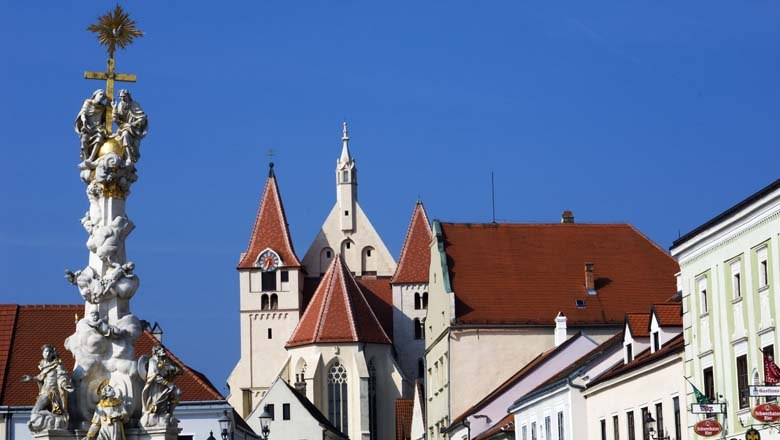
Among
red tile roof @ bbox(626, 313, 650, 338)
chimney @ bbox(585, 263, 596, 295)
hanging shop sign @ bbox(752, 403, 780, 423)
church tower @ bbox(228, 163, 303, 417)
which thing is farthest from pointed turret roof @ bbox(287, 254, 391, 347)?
hanging shop sign @ bbox(752, 403, 780, 423)

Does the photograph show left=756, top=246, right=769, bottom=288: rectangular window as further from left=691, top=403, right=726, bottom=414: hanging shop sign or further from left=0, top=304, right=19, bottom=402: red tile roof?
left=0, top=304, right=19, bottom=402: red tile roof

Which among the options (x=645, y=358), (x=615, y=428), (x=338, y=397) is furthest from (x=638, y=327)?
(x=338, y=397)

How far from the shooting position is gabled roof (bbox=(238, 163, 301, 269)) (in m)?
130

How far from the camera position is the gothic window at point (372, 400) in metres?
119

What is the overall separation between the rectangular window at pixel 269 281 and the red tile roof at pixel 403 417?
→ 16819 mm

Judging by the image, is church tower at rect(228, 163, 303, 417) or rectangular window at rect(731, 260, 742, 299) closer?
rectangular window at rect(731, 260, 742, 299)

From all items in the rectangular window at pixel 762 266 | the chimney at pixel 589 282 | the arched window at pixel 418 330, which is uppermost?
the arched window at pixel 418 330

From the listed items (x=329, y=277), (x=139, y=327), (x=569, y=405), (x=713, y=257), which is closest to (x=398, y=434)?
(x=329, y=277)

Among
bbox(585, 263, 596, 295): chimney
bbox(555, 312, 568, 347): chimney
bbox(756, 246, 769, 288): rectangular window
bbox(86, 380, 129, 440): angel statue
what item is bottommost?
bbox(86, 380, 129, 440): angel statue

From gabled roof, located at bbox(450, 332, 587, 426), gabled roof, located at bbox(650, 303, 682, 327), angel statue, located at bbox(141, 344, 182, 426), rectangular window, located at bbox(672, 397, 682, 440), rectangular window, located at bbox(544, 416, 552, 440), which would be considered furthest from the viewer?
gabled roof, located at bbox(450, 332, 587, 426)

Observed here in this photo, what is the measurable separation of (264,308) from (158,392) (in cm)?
10795

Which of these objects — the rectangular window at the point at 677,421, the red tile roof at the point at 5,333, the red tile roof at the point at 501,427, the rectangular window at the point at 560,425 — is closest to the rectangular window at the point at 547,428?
the rectangular window at the point at 560,425

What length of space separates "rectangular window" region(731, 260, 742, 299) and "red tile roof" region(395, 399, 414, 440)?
77474mm

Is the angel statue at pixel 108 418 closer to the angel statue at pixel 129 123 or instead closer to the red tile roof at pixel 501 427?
the angel statue at pixel 129 123
